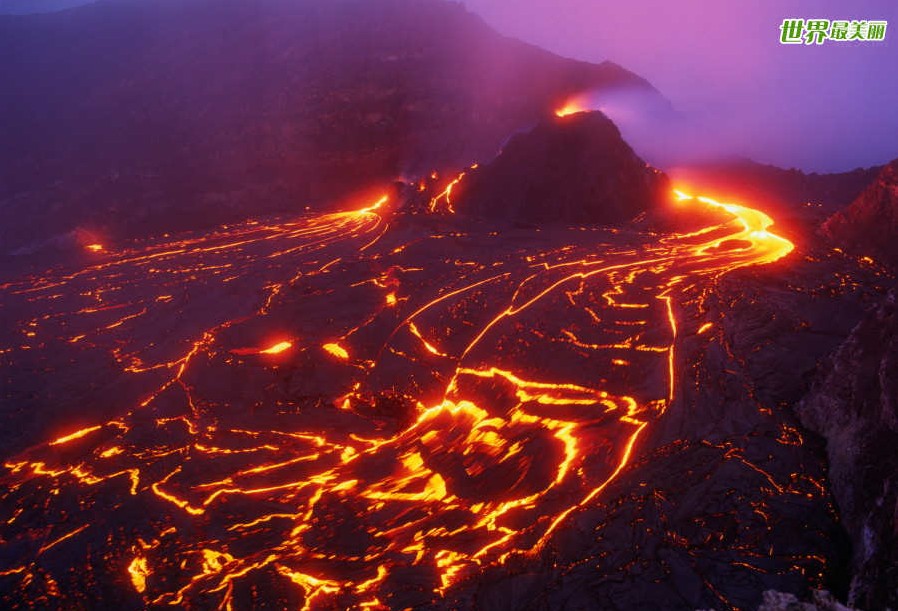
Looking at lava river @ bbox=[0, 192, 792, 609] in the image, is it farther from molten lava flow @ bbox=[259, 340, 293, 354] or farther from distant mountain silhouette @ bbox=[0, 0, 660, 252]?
distant mountain silhouette @ bbox=[0, 0, 660, 252]

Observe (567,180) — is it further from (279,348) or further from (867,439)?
(867,439)

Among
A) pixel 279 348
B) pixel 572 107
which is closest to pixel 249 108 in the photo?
pixel 572 107

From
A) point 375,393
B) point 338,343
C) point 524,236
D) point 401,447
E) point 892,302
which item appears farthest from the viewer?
point 524,236

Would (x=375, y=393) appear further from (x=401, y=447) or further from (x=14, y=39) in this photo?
(x=14, y=39)

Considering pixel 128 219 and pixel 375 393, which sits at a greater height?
pixel 128 219

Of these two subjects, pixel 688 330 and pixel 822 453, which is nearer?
pixel 822 453

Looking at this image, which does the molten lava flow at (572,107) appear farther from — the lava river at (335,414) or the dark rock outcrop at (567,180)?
the lava river at (335,414)

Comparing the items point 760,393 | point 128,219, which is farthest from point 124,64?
point 760,393
